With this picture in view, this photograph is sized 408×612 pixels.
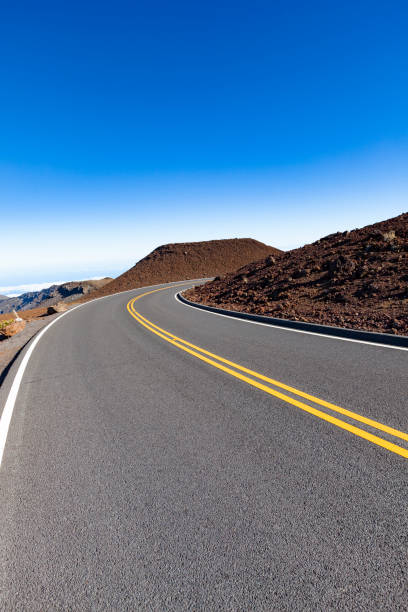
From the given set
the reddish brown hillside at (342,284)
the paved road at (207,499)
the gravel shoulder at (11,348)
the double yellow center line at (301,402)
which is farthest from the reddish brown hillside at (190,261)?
the paved road at (207,499)

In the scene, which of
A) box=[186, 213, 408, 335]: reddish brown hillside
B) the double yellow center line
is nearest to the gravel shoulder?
the double yellow center line

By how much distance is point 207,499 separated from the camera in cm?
266

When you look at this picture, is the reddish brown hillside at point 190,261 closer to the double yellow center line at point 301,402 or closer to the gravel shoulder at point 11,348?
the gravel shoulder at point 11,348

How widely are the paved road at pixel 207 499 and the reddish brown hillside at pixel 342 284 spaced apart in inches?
191

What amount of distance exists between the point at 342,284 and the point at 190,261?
49192 mm

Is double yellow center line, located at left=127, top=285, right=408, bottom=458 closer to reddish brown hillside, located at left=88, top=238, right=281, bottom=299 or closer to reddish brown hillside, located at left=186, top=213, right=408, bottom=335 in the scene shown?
reddish brown hillside, located at left=186, top=213, right=408, bottom=335

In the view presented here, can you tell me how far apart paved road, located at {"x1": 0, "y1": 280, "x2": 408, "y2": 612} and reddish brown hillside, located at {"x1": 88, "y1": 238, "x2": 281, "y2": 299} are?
149ft

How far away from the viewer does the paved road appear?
1913 millimetres

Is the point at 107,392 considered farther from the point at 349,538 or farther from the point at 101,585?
the point at 349,538

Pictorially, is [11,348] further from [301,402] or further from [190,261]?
[190,261]

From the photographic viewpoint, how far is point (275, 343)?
806 cm

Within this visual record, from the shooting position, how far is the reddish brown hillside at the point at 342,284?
9.86 meters

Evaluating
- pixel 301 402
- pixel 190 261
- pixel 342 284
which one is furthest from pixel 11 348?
pixel 190 261

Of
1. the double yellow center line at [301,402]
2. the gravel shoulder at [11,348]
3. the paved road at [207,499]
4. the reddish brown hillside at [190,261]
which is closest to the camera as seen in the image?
the paved road at [207,499]
